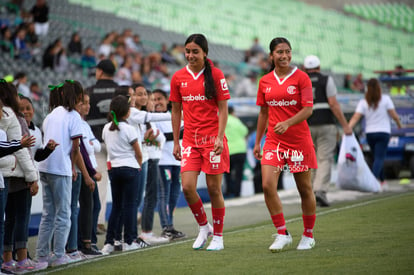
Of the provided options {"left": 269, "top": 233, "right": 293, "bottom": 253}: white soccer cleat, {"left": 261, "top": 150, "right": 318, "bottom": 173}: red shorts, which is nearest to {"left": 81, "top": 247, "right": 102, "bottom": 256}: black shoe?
{"left": 269, "top": 233, "right": 293, "bottom": 253}: white soccer cleat

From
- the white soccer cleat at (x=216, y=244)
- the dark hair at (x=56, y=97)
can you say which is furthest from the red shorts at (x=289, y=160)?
the dark hair at (x=56, y=97)

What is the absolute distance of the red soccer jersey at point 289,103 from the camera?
7699mm

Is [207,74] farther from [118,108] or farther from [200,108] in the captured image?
[118,108]

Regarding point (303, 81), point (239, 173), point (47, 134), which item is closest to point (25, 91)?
point (239, 173)

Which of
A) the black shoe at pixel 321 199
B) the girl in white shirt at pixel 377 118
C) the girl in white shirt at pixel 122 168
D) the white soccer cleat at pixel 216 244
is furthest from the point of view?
the girl in white shirt at pixel 377 118

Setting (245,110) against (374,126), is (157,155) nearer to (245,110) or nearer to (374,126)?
(374,126)

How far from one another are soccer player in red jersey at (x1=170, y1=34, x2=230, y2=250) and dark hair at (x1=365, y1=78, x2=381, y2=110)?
6673 mm

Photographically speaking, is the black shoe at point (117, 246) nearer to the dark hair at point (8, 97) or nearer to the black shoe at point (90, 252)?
the black shoe at point (90, 252)

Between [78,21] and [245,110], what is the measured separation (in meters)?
8.61

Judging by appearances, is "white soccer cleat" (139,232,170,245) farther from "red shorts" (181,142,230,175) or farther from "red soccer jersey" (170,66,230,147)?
"red soccer jersey" (170,66,230,147)

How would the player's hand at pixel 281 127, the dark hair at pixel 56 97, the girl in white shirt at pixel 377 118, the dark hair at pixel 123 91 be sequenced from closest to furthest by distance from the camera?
1. the player's hand at pixel 281 127
2. the dark hair at pixel 56 97
3. the dark hair at pixel 123 91
4. the girl in white shirt at pixel 377 118

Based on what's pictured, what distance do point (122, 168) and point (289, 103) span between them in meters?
2.18

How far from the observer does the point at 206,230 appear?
26.7 ft

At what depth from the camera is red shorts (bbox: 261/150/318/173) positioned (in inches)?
302
